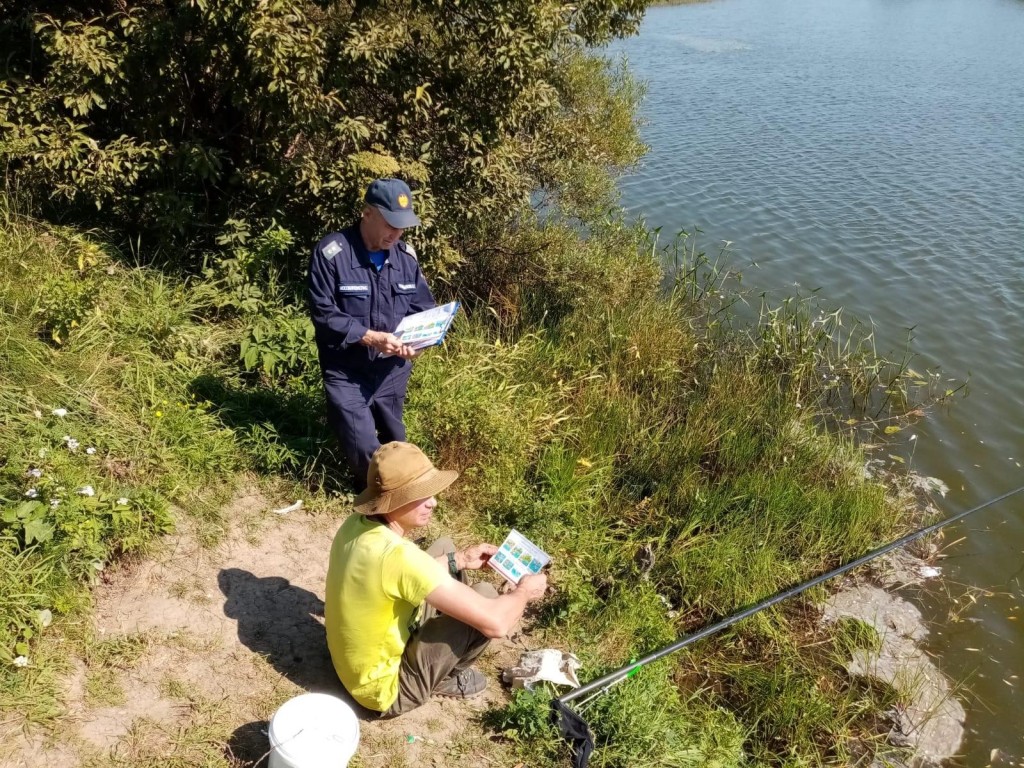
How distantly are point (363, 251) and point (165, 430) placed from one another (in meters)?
1.60

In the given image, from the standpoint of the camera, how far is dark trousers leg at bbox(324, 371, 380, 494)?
404 cm

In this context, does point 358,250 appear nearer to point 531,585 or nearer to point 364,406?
point 364,406

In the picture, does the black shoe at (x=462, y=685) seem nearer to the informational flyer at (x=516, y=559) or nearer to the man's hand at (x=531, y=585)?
the informational flyer at (x=516, y=559)

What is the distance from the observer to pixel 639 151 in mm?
12742

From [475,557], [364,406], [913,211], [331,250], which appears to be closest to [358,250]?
[331,250]

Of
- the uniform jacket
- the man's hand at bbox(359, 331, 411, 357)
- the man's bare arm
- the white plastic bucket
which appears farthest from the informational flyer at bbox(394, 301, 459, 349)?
the white plastic bucket

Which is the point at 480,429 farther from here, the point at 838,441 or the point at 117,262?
the point at 838,441

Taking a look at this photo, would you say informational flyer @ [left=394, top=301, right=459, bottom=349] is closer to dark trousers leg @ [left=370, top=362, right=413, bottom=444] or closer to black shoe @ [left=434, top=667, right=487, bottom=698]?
dark trousers leg @ [left=370, top=362, right=413, bottom=444]

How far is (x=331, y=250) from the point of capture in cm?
383

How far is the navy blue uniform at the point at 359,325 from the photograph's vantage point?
151 inches

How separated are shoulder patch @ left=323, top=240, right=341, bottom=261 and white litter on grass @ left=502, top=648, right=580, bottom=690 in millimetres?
2246

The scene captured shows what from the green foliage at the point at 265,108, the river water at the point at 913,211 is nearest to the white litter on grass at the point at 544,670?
the river water at the point at 913,211

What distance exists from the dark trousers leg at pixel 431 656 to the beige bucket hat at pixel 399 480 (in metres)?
0.67

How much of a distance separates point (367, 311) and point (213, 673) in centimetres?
189
